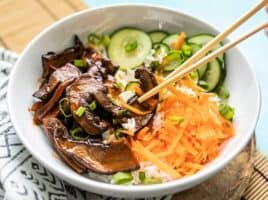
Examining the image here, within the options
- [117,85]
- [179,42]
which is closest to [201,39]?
[179,42]

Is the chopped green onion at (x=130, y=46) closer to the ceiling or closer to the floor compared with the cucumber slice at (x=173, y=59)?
closer to the floor

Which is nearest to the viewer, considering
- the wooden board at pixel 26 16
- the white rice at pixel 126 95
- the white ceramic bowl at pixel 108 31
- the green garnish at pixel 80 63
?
the white ceramic bowl at pixel 108 31

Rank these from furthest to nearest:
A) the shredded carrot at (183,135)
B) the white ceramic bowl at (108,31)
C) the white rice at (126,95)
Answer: the white rice at (126,95) → the shredded carrot at (183,135) → the white ceramic bowl at (108,31)

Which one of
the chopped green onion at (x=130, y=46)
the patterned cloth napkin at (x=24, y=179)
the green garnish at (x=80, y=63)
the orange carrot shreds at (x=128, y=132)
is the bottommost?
the patterned cloth napkin at (x=24, y=179)

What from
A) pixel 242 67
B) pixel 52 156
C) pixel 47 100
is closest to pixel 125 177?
pixel 52 156

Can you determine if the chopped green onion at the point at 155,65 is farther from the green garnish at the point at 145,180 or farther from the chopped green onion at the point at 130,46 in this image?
the green garnish at the point at 145,180

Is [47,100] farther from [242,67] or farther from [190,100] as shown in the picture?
[242,67]

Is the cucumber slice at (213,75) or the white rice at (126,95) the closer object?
the white rice at (126,95)

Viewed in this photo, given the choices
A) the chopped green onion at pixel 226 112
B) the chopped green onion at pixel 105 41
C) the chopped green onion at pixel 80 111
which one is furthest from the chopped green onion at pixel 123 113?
the chopped green onion at pixel 105 41
